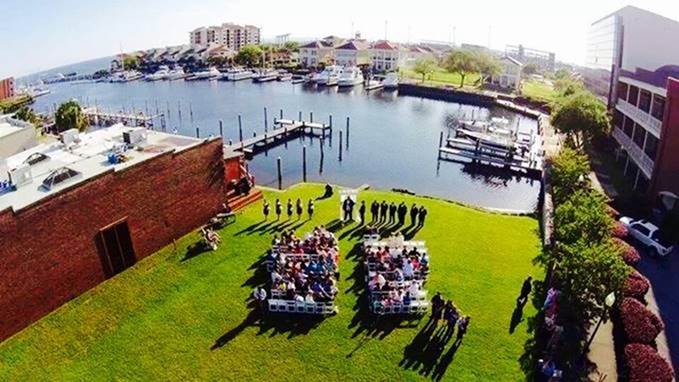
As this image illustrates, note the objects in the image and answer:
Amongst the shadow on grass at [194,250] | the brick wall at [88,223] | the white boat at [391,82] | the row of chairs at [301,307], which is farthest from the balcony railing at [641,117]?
the white boat at [391,82]

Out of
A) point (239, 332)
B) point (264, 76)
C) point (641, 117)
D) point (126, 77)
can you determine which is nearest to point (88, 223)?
point (239, 332)

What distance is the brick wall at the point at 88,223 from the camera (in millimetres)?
18000

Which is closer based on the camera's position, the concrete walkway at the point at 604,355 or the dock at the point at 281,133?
the concrete walkway at the point at 604,355

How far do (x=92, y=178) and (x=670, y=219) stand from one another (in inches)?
1214

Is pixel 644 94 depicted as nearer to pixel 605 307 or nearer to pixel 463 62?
pixel 605 307

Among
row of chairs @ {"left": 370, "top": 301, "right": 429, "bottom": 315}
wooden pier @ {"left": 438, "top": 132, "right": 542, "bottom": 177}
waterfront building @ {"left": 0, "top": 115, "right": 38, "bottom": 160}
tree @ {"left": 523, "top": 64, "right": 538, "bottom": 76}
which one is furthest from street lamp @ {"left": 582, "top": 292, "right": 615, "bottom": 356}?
tree @ {"left": 523, "top": 64, "right": 538, "bottom": 76}

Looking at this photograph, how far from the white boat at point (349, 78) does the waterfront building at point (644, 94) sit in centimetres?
5534

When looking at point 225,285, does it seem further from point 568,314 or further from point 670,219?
point 670,219

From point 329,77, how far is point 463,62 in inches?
1110

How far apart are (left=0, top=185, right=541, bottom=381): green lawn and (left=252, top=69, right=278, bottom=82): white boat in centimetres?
9143

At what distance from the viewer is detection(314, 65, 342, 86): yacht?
103 metres

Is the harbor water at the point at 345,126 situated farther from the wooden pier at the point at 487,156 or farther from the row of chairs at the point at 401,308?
the row of chairs at the point at 401,308

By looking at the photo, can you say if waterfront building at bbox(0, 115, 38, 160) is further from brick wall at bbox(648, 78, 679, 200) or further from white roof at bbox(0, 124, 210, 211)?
brick wall at bbox(648, 78, 679, 200)

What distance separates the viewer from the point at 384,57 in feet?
400
